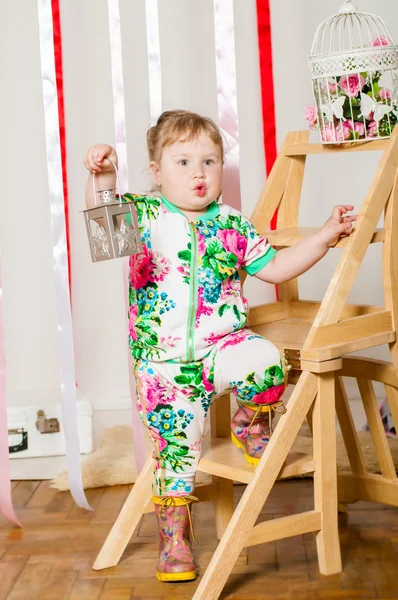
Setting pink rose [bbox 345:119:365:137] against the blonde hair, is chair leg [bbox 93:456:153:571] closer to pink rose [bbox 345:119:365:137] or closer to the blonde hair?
the blonde hair

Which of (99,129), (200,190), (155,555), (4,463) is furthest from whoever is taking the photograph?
(99,129)

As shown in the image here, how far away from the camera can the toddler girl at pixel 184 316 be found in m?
1.73

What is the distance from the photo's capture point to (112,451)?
250 cm

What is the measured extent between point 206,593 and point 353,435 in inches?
22.9

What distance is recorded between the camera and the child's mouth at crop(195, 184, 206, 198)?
1757mm


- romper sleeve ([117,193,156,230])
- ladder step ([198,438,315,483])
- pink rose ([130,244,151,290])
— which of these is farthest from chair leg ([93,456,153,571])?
romper sleeve ([117,193,156,230])

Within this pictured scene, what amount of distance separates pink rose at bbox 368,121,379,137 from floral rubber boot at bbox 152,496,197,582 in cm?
79

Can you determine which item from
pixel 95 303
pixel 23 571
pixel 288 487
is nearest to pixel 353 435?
pixel 288 487

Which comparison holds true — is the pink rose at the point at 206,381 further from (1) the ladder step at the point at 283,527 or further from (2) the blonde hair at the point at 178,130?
(2) the blonde hair at the point at 178,130

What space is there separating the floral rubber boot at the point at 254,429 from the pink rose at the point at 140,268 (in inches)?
11.9

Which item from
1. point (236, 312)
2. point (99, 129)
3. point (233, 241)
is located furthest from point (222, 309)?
point (99, 129)

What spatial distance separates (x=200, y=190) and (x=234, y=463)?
521 mm

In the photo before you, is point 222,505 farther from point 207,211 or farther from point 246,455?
point 207,211

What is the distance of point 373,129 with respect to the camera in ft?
5.96
